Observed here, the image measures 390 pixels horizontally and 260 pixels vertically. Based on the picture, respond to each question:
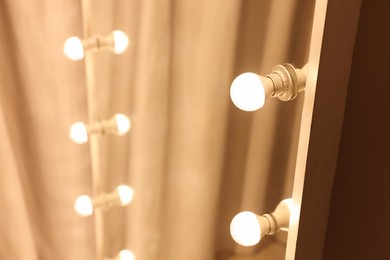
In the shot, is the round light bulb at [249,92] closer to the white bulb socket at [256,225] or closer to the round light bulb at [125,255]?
the white bulb socket at [256,225]

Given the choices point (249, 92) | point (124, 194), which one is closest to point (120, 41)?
point (124, 194)

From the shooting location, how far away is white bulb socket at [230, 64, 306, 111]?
1.54 feet

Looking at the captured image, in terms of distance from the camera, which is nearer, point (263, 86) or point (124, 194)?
point (263, 86)

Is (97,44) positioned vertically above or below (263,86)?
above

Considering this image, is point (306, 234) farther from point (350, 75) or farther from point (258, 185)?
point (258, 185)

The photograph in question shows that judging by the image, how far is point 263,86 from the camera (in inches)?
18.5

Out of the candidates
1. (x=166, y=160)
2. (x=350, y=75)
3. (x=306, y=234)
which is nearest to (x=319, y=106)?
(x=350, y=75)

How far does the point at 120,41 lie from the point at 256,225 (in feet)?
1.84

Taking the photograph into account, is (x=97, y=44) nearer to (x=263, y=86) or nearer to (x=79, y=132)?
(x=79, y=132)

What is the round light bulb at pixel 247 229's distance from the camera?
1.72ft

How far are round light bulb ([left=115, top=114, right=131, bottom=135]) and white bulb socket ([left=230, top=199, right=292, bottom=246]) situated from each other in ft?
1.71

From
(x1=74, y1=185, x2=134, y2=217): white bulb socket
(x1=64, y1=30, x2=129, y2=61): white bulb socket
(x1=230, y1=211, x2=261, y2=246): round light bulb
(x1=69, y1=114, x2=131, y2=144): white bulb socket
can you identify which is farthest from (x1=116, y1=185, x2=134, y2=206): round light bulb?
(x1=230, y1=211, x2=261, y2=246): round light bulb

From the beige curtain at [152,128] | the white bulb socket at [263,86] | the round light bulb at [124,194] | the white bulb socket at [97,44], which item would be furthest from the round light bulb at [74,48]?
the white bulb socket at [263,86]

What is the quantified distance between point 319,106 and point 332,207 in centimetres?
11
